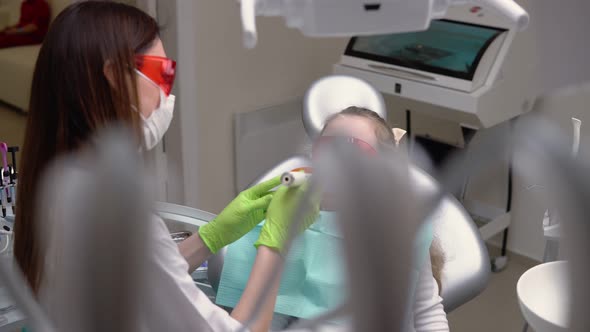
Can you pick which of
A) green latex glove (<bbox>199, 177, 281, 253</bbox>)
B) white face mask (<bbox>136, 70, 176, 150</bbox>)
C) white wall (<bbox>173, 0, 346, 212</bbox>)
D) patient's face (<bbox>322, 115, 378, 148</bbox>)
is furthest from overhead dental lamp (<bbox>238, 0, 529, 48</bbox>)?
white wall (<bbox>173, 0, 346, 212</bbox>)

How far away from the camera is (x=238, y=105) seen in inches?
109

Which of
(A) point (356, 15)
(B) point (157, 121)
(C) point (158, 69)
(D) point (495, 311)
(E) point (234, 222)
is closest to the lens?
(A) point (356, 15)

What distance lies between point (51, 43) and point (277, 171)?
85 centimetres

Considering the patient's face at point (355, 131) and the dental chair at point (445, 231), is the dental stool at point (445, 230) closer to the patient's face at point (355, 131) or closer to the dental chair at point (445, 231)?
the dental chair at point (445, 231)

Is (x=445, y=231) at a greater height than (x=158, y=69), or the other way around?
(x=158, y=69)

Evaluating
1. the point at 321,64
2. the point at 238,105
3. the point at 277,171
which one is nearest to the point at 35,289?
the point at 277,171

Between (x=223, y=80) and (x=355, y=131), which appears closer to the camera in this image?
(x=355, y=131)

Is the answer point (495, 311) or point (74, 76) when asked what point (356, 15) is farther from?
point (495, 311)

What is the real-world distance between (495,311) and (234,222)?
1.64 metres

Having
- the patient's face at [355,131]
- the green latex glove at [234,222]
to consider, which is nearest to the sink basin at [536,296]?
the patient's face at [355,131]

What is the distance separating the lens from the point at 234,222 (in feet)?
4.25

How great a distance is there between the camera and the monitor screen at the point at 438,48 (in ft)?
7.85

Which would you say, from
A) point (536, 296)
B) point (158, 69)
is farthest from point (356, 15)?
point (536, 296)

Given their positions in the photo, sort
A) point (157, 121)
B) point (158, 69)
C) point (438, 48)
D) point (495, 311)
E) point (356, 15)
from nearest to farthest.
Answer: point (356, 15) < point (158, 69) < point (157, 121) < point (438, 48) < point (495, 311)
